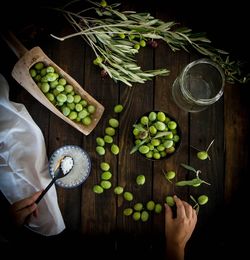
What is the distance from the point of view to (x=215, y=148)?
1514 millimetres

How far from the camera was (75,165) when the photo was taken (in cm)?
141

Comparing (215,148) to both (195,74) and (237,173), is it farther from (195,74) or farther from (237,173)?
(195,74)

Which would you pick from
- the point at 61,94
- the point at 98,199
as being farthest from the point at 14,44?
the point at 98,199

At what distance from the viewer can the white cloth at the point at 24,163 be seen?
137cm

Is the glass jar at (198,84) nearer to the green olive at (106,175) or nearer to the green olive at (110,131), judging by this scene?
the green olive at (110,131)

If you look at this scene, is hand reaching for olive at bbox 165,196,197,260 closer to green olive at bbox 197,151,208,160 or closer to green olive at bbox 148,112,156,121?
green olive at bbox 197,151,208,160

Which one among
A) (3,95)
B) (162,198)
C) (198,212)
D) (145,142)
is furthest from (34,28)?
(198,212)

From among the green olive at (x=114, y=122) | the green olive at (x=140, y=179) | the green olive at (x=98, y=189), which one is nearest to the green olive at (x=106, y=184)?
the green olive at (x=98, y=189)

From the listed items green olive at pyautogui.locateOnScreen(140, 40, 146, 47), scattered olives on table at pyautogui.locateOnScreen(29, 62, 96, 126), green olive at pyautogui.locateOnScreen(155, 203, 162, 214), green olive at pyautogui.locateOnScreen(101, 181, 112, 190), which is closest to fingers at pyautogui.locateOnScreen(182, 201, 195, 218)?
green olive at pyautogui.locateOnScreen(155, 203, 162, 214)

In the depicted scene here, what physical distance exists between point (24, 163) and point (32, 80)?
13.0 inches

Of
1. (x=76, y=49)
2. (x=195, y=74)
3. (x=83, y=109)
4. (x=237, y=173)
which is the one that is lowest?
(x=237, y=173)

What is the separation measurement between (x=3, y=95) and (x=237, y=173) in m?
1.04

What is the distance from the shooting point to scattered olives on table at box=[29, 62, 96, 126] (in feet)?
4.44

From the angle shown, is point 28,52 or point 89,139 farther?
point 89,139
